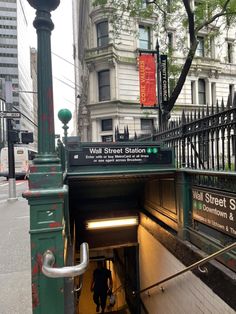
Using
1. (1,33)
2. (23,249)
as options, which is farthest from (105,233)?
(1,33)

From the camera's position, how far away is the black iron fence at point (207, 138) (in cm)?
360

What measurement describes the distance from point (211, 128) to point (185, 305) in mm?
3120

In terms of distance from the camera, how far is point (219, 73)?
2334cm

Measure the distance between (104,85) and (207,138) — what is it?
17.1m

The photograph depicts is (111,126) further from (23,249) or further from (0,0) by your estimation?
(0,0)

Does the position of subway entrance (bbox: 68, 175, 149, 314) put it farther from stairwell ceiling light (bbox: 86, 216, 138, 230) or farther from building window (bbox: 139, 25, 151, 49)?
building window (bbox: 139, 25, 151, 49)

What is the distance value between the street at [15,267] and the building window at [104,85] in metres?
13.7

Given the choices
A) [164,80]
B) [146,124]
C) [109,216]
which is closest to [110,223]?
[109,216]

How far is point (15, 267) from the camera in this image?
15.3 ft

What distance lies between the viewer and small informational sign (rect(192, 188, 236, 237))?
3557mm

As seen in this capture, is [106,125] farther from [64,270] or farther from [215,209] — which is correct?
[64,270]

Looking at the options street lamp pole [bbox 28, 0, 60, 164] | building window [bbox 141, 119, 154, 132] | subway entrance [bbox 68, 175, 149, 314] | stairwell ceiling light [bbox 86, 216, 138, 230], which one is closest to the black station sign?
street lamp pole [bbox 28, 0, 60, 164]

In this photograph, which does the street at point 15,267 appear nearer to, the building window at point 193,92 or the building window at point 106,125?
the building window at point 106,125

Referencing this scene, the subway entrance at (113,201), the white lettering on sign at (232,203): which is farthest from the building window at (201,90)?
the white lettering on sign at (232,203)
